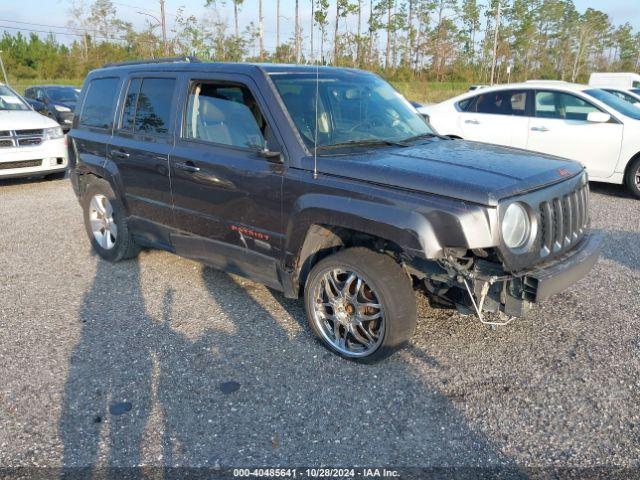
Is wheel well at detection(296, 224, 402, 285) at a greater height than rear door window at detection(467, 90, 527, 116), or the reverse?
rear door window at detection(467, 90, 527, 116)

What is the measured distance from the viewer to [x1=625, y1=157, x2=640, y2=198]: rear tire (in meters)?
8.05

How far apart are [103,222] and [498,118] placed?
658cm

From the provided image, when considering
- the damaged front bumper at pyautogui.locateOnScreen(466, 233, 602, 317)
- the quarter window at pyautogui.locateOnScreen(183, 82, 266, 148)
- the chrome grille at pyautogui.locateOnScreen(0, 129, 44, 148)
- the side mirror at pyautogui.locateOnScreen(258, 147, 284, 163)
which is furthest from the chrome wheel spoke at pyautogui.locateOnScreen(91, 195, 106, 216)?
the chrome grille at pyautogui.locateOnScreen(0, 129, 44, 148)

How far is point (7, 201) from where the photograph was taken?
879cm

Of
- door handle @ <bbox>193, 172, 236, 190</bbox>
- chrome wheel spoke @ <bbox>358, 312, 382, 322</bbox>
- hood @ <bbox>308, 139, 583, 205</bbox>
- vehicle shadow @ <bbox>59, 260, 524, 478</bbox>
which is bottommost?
vehicle shadow @ <bbox>59, 260, 524, 478</bbox>

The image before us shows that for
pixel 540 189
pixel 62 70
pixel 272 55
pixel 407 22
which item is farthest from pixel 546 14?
pixel 540 189

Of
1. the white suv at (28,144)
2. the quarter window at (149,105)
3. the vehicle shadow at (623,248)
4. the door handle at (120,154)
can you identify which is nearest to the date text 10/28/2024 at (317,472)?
the quarter window at (149,105)

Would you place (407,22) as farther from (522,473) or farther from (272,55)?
(522,473)

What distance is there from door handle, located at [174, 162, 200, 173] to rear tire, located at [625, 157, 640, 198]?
6.93 metres

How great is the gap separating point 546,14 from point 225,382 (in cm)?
5771

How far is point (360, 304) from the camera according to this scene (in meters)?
3.47

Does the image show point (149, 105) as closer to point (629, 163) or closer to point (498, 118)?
point (498, 118)

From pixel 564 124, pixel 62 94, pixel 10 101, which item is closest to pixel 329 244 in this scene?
pixel 564 124

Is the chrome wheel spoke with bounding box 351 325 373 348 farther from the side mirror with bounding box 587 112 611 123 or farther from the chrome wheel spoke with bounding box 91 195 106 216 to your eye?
the side mirror with bounding box 587 112 611 123
